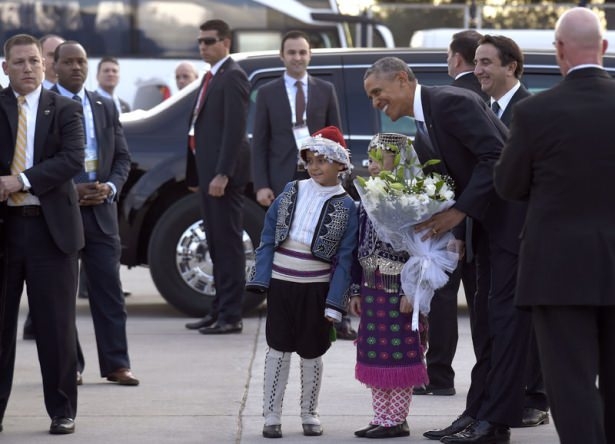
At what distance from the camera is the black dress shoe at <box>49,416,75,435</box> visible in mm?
6715

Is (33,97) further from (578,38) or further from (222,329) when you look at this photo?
(222,329)

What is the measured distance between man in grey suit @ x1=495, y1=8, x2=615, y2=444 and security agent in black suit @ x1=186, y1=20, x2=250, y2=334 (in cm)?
476

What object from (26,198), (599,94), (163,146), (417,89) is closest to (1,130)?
(26,198)

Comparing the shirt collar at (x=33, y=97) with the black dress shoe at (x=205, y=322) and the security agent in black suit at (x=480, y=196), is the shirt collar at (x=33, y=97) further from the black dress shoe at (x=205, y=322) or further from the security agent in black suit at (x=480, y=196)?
the black dress shoe at (x=205, y=322)

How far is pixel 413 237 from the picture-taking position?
6.26m

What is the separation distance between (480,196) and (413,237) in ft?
1.19

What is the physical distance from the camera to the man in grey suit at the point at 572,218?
5.01 meters

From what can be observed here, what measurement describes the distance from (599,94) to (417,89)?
1.29 metres

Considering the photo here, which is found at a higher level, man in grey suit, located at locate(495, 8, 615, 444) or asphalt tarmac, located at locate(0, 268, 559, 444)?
man in grey suit, located at locate(495, 8, 615, 444)

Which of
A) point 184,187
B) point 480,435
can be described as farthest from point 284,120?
point 480,435

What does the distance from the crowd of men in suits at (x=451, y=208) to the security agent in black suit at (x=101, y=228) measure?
11 mm

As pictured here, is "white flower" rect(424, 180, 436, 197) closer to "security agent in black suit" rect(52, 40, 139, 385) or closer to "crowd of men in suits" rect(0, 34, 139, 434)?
"crowd of men in suits" rect(0, 34, 139, 434)

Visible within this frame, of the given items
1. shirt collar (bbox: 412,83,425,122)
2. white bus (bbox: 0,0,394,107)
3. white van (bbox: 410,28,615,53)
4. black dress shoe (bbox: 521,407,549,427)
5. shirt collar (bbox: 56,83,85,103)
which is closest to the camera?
shirt collar (bbox: 412,83,425,122)

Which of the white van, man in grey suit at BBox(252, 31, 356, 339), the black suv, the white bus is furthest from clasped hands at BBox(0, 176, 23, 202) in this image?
the white bus
